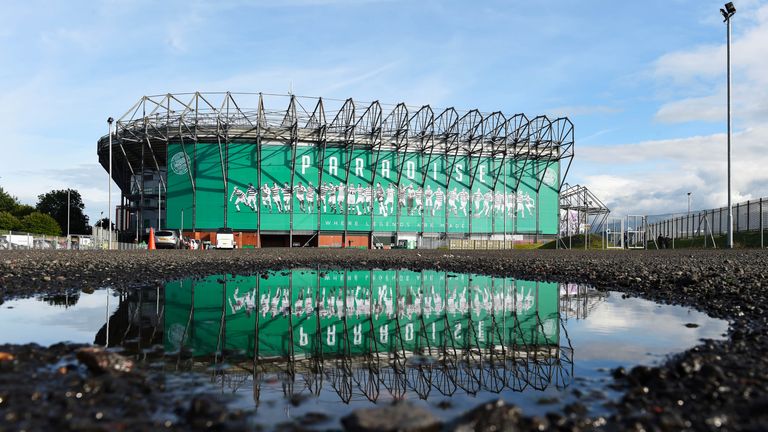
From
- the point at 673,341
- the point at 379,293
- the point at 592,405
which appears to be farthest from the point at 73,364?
the point at 379,293

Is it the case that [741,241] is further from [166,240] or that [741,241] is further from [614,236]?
[166,240]

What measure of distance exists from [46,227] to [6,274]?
350 feet

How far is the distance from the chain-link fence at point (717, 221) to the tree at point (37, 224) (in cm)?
10486

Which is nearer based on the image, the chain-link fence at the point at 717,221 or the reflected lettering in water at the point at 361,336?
the reflected lettering in water at the point at 361,336

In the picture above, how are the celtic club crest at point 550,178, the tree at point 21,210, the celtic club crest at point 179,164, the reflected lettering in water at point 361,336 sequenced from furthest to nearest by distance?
the tree at point 21,210, the celtic club crest at point 550,178, the celtic club crest at point 179,164, the reflected lettering in water at point 361,336

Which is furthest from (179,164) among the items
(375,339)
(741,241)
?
(375,339)

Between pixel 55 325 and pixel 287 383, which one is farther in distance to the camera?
pixel 55 325

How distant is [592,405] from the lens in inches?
141

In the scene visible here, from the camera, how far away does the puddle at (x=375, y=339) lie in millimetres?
4043

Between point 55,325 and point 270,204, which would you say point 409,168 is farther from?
point 55,325

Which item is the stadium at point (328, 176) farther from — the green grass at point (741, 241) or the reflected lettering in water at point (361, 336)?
the reflected lettering in water at point (361, 336)

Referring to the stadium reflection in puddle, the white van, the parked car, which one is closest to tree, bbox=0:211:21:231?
the white van

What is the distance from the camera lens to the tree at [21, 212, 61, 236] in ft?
328

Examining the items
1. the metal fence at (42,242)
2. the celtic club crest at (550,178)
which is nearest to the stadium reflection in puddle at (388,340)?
the metal fence at (42,242)
